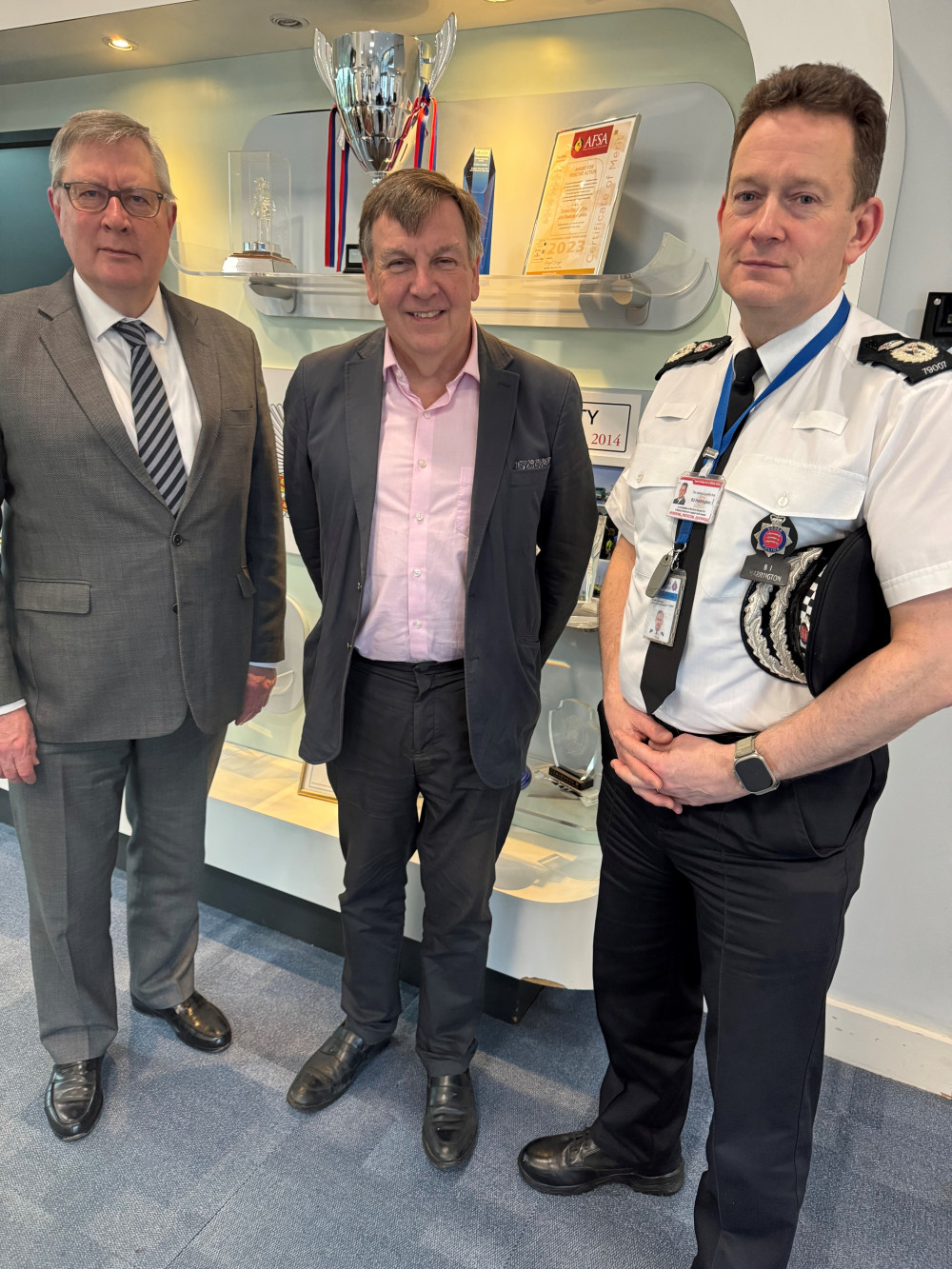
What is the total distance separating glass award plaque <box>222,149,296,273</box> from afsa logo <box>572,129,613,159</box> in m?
0.89

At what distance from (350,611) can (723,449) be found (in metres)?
0.82

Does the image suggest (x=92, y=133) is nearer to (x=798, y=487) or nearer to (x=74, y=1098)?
(x=798, y=487)

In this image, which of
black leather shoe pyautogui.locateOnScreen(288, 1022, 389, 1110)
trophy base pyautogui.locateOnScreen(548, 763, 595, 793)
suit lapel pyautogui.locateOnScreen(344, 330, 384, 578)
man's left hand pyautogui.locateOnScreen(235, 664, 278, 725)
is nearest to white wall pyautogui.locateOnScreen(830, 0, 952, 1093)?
trophy base pyautogui.locateOnScreen(548, 763, 595, 793)

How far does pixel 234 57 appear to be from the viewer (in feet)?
8.77

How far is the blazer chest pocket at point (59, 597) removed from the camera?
1.70m

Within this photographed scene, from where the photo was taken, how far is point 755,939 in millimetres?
1302

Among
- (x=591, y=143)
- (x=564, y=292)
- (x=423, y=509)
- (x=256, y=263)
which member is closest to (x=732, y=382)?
(x=423, y=509)

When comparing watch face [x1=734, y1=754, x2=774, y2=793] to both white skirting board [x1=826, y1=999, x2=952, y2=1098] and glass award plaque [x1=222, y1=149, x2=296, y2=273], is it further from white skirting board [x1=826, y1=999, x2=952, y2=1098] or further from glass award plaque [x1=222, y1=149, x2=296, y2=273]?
glass award plaque [x1=222, y1=149, x2=296, y2=273]

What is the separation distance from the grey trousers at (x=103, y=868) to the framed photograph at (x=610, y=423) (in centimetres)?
130

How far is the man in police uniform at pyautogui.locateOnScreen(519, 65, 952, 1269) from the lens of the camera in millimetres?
1113

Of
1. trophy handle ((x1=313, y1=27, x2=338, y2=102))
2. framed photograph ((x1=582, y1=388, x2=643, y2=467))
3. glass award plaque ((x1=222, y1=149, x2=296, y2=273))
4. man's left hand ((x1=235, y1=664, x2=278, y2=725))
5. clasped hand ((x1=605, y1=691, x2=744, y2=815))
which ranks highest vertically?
trophy handle ((x1=313, y1=27, x2=338, y2=102))

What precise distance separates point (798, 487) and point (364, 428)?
89 cm

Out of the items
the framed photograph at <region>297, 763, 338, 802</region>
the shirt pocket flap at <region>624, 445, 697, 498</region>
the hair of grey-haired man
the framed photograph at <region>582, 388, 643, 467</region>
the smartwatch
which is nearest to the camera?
the smartwatch

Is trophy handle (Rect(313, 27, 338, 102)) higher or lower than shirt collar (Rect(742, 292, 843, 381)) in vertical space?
higher
